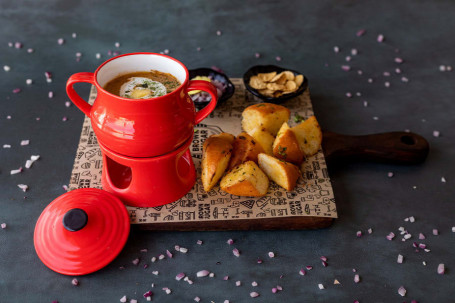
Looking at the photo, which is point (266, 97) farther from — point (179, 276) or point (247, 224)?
point (179, 276)

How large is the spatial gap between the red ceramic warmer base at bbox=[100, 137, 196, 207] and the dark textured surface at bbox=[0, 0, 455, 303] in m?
0.13

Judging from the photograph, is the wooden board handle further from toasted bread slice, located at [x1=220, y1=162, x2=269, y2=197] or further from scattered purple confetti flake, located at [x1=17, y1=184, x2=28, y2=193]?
scattered purple confetti flake, located at [x1=17, y1=184, x2=28, y2=193]

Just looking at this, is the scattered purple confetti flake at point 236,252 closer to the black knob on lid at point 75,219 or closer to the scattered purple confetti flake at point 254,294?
the scattered purple confetti flake at point 254,294

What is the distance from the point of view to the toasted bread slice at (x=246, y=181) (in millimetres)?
1559

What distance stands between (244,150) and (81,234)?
61cm

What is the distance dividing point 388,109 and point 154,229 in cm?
124

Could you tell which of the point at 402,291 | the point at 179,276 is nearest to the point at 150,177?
the point at 179,276

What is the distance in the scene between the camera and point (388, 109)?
2.19 m

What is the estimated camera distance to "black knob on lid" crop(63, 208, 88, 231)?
1.41m

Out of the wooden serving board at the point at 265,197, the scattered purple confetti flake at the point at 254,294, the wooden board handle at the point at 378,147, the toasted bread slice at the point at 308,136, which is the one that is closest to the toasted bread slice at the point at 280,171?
the wooden serving board at the point at 265,197

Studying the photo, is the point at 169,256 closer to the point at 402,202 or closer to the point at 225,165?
the point at 225,165

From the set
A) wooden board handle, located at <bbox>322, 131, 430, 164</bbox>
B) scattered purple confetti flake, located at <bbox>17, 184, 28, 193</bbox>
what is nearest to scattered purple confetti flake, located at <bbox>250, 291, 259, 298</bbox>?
wooden board handle, located at <bbox>322, 131, 430, 164</bbox>

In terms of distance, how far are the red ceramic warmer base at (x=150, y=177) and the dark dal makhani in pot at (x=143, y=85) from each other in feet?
0.59

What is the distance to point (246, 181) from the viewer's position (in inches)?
61.1
